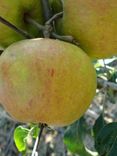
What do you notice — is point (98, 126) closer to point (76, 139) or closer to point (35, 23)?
point (76, 139)

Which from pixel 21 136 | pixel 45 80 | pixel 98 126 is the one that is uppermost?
pixel 45 80

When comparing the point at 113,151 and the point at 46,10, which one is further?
the point at 113,151

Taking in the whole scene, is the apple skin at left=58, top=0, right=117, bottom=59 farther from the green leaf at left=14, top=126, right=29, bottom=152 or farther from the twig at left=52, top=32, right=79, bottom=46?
the green leaf at left=14, top=126, right=29, bottom=152

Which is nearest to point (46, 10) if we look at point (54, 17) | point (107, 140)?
point (54, 17)

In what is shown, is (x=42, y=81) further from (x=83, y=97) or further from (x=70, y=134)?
(x=70, y=134)

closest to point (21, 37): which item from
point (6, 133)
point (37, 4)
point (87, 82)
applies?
point (37, 4)

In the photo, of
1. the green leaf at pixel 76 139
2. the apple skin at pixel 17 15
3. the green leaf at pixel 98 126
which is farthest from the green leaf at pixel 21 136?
the apple skin at pixel 17 15

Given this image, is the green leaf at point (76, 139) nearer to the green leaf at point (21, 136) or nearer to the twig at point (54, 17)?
the green leaf at point (21, 136)
